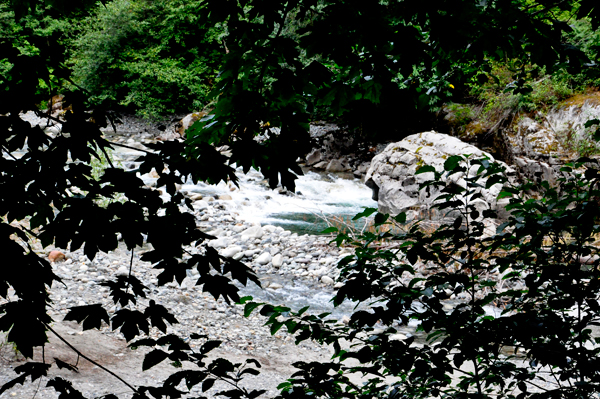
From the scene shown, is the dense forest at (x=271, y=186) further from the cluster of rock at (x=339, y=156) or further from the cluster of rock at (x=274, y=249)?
the cluster of rock at (x=339, y=156)

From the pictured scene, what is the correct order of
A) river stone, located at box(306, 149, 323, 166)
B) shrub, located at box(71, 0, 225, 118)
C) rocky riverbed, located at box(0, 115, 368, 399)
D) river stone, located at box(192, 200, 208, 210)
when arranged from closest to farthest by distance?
rocky riverbed, located at box(0, 115, 368, 399) < river stone, located at box(192, 200, 208, 210) < river stone, located at box(306, 149, 323, 166) < shrub, located at box(71, 0, 225, 118)

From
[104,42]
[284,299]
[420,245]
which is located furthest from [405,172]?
[104,42]

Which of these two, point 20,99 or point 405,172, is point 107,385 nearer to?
point 20,99

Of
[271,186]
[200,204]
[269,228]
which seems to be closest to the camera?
[271,186]

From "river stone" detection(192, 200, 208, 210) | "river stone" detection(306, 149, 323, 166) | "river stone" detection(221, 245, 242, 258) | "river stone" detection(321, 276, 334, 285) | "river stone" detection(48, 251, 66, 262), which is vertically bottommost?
"river stone" detection(321, 276, 334, 285)

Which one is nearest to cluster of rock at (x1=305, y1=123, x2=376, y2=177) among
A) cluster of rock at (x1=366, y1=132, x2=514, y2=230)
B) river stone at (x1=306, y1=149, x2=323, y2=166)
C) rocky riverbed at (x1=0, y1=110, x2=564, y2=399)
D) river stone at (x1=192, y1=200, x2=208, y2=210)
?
river stone at (x1=306, y1=149, x2=323, y2=166)

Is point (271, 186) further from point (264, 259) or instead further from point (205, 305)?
point (264, 259)

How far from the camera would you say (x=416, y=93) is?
1.91 metres

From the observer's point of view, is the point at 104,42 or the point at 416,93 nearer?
the point at 416,93

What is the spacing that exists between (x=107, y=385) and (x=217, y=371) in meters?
2.15

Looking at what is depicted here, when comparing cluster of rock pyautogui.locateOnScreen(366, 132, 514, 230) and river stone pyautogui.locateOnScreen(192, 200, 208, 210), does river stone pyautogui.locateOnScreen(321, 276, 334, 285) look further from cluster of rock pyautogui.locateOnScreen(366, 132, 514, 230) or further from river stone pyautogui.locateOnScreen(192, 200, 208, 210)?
river stone pyautogui.locateOnScreen(192, 200, 208, 210)

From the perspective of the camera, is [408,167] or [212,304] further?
[408,167]

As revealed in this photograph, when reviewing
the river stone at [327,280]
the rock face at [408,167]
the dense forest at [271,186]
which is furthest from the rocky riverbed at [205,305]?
→ the rock face at [408,167]

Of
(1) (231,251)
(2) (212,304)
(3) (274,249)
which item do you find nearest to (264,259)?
(3) (274,249)
